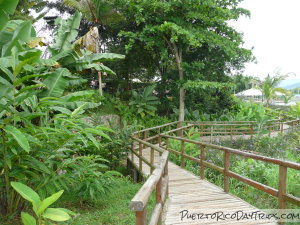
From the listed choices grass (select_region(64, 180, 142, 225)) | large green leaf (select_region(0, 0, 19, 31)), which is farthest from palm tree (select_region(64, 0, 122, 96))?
large green leaf (select_region(0, 0, 19, 31))

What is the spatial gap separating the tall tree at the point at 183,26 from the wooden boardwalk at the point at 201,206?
25.3 feet

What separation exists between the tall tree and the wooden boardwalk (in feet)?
25.3

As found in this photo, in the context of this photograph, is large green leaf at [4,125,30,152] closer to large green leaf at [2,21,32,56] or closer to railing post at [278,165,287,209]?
large green leaf at [2,21,32,56]

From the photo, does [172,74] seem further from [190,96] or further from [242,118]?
[242,118]

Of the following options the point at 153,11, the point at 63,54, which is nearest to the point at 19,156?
the point at 63,54

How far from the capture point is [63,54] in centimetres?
491

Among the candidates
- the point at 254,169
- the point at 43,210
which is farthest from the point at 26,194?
the point at 254,169

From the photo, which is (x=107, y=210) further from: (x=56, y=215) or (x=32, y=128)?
(x=56, y=215)

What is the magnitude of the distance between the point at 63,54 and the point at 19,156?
2.08m

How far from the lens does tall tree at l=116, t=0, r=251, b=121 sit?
12195 mm

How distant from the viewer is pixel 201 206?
14.0 ft

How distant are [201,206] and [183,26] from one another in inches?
405

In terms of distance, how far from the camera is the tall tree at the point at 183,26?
480 inches

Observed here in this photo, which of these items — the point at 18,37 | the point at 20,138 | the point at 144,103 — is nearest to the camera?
the point at 20,138
